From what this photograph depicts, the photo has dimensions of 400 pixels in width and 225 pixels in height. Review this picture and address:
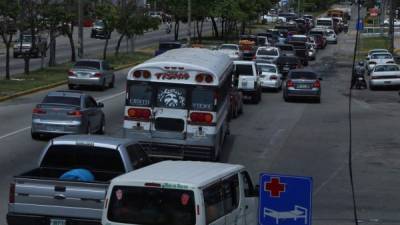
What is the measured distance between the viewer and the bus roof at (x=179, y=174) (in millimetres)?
10641

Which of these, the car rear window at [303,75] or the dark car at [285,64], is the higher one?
the car rear window at [303,75]

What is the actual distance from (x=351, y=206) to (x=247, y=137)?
11216 mm

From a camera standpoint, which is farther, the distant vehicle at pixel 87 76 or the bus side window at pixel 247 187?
the distant vehicle at pixel 87 76

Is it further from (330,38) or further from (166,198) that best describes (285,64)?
(166,198)

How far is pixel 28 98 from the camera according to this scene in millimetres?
38781

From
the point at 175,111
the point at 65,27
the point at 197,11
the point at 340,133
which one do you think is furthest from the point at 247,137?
the point at 197,11

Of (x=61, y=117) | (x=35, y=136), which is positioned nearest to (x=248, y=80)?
(x=61, y=117)

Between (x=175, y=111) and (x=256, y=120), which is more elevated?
(x=175, y=111)

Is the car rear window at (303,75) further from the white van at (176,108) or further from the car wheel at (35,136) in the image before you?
the white van at (176,108)

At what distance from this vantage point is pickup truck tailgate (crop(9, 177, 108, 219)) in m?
13.3

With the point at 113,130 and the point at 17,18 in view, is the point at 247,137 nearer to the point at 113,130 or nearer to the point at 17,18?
the point at 113,130

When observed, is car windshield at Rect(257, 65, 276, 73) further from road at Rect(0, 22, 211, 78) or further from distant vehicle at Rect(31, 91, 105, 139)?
distant vehicle at Rect(31, 91, 105, 139)

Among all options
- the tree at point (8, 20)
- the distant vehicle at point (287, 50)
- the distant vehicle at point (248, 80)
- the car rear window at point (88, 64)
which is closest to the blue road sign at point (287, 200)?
the distant vehicle at point (248, 80)

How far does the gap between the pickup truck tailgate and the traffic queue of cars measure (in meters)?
0.01
